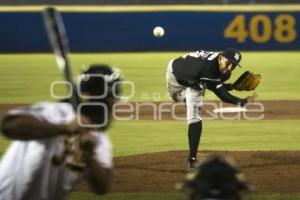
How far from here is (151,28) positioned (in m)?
30.5

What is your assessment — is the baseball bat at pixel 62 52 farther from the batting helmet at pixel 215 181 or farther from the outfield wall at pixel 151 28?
the outfield wall at pixel 151 28

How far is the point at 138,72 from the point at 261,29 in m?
9.93

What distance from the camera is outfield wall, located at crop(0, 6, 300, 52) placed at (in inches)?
1199

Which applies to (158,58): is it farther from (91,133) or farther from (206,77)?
(91,133)

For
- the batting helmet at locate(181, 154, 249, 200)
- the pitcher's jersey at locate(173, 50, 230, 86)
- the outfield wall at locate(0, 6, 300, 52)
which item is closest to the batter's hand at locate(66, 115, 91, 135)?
the batting helmet at locate(181, 154, 249, 200)

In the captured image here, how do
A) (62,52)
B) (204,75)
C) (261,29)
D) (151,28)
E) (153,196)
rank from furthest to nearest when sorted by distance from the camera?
(261,29) → (151,28) → (204,75) → (153,196) → (62,52)

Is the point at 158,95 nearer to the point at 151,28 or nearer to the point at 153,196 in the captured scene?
the point at 153,196

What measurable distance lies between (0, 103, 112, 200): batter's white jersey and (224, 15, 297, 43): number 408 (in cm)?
2803

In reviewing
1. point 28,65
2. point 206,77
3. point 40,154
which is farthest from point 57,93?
point 40,154

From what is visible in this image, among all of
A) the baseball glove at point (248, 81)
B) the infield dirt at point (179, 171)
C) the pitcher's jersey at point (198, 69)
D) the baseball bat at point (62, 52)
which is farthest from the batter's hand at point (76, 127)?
the baseball glove at point (248, 81)

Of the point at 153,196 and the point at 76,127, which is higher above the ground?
the point at 76,127

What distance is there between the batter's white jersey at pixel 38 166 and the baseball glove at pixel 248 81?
6.57 metres

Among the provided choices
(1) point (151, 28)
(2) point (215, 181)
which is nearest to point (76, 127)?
(2) point (215, 181)

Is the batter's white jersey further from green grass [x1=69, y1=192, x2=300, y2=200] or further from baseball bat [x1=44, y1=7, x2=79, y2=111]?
green grass [x1=69, y1=192, x2=300, y2=200]
